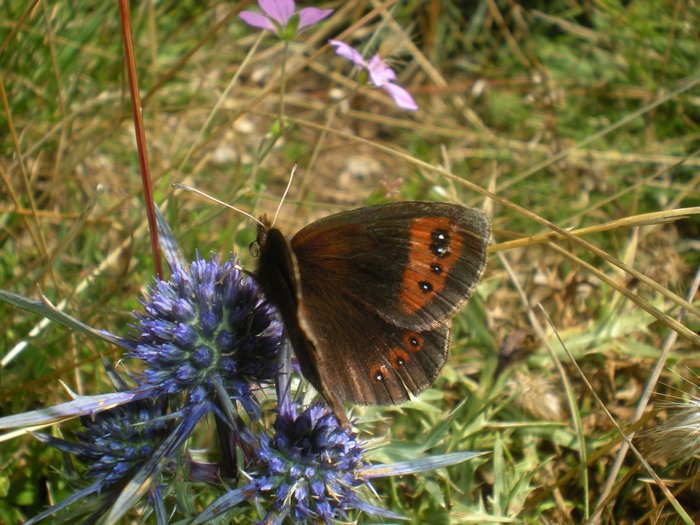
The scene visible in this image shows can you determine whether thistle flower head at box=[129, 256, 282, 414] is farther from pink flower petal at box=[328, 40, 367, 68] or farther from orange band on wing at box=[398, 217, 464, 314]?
pink flower petal at box=[328, 40, 367, 68]

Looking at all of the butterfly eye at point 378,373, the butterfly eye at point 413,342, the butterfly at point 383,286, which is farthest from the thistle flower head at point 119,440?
the butterfly eye at point 413,342

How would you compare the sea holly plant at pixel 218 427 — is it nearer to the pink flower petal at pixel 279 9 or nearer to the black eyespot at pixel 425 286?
the black eyespot at pixel 425 286

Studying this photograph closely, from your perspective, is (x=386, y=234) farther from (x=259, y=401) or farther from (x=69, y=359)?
(x=69, y=359)

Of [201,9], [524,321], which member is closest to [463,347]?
[524,321]

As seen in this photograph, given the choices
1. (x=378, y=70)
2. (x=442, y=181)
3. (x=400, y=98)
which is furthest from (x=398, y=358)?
(x=442, y=181)

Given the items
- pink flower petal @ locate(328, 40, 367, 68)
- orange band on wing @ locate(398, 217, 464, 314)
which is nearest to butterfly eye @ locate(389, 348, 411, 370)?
orange band on wing @ locate(398, 217, 464, 314)

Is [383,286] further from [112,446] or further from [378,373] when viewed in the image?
[112,446]

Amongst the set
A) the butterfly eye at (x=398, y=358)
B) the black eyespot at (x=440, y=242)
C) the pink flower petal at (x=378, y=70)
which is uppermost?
the pink flower petal at (x=378, y=70)
